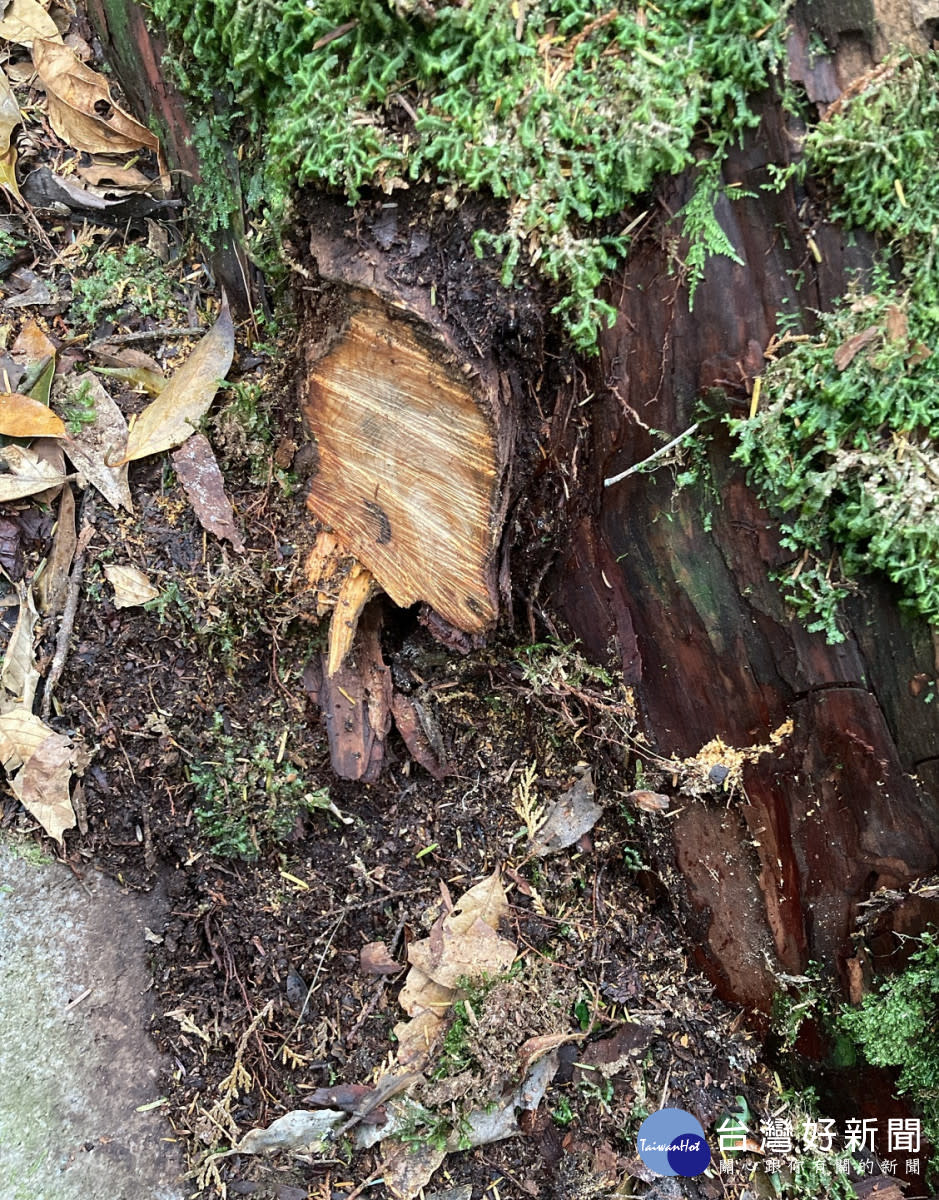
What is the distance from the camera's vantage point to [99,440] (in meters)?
2.04

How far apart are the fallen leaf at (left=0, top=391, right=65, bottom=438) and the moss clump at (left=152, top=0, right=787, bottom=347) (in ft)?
3.14

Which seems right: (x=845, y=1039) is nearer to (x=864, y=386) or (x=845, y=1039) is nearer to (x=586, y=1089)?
(x=586, y=1089)

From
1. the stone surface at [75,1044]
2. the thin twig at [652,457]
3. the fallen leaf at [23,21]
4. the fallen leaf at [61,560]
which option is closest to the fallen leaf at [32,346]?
the fallen leaf at [61,560]

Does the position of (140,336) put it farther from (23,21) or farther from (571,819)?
(571,819)

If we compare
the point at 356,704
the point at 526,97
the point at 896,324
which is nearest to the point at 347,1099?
the point at 356,704

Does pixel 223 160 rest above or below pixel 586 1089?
above

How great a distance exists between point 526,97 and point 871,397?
847 mm

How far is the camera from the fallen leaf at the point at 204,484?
6.62ft

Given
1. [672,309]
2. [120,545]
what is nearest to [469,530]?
[672,309]

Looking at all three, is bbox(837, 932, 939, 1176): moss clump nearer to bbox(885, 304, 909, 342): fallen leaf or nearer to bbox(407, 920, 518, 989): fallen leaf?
bbox(407, 920, 518, 989): fallen leaf

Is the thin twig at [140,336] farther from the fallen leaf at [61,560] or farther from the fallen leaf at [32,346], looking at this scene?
the fallen leaf at [61,560]

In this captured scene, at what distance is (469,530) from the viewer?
175cm

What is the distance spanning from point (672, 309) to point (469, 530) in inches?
24.6

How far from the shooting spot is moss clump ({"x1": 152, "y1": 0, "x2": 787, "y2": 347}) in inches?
53.5
